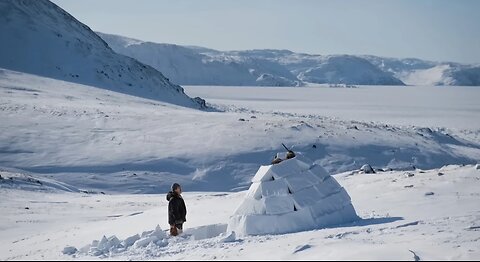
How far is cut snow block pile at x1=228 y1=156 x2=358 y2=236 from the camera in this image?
12.3 meters

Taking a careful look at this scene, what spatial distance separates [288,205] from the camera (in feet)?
40.8

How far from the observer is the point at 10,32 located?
58.8m

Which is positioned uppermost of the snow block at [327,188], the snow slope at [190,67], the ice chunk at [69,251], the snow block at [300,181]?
the snow slope at [190,67]

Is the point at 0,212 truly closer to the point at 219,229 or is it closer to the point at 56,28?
the point at 219,229

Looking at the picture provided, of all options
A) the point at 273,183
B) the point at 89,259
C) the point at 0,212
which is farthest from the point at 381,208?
the point at 0,212

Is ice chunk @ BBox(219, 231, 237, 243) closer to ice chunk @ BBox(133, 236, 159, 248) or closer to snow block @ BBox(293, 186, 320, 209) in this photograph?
ice chunk @ BBox(133, 236, 159, 248)

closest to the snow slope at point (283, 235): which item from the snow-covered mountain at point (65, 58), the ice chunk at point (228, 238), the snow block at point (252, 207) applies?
the ice chunk at point (228, 238)

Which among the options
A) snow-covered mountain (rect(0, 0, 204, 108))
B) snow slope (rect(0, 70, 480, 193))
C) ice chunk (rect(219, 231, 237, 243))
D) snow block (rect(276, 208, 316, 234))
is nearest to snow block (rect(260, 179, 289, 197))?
snow block (rect(276, 208, 316, 234))

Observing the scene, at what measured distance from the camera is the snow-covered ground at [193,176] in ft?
35.4

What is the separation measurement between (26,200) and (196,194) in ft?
21.6

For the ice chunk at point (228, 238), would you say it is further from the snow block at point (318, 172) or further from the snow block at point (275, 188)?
the snow block at point (318, 172)

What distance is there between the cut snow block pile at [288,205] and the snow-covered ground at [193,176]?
0.53 meters

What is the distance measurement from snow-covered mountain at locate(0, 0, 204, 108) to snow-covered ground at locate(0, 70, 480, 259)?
157 inches

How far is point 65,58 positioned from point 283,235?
51.0m
